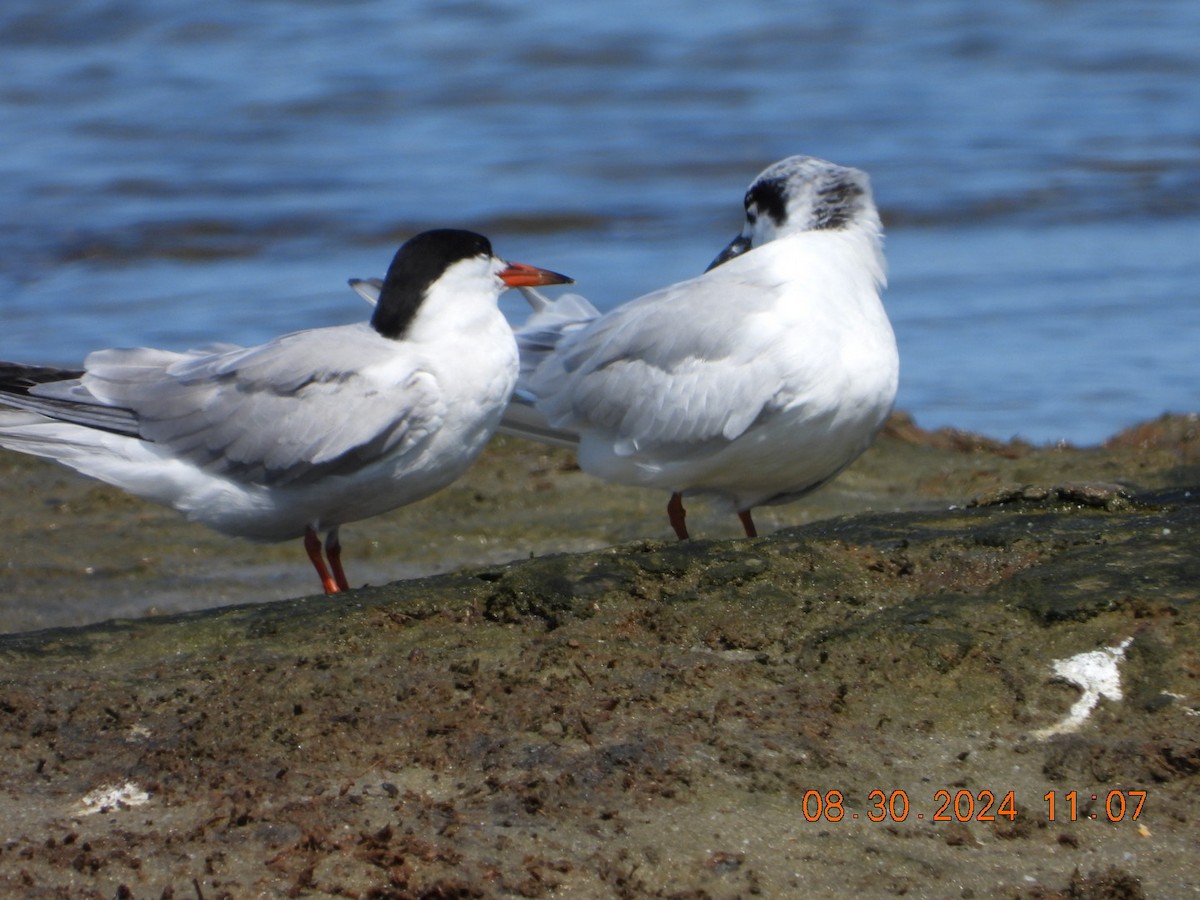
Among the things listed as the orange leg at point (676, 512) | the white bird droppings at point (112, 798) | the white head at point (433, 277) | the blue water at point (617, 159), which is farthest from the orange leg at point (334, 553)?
the blue water at point (617, 159)

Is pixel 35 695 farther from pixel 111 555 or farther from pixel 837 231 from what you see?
pixel 837 231

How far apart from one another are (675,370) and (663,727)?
2.21 m

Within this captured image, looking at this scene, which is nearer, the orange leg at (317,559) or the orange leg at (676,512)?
the orange leg at (317,559)

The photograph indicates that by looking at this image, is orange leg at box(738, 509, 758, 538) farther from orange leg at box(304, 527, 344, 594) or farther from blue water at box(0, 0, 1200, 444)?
blue water at box(0, 0, 1200, 444)

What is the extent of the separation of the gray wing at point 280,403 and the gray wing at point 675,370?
756mm

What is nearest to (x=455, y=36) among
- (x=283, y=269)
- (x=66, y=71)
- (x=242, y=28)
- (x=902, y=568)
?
(x=242, y=28)

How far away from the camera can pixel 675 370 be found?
17.2 feet

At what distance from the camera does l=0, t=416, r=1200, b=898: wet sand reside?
109 inches

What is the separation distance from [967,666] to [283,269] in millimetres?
9343

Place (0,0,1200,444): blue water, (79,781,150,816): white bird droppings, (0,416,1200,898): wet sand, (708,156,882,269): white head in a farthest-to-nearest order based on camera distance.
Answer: (0,0,1200,444): blue water → (708,156,882,269): white head → (79,781,150,816): white bird droppings → (0,416,1200,898): wet sand

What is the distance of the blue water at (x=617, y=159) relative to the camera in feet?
32.5

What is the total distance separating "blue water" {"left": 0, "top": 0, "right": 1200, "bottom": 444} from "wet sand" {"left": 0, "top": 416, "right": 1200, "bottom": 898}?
4398 millimetres

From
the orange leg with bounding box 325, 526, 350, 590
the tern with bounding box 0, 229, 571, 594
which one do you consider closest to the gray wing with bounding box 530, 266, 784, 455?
the tern with bounding box 0, 229, 571, 594

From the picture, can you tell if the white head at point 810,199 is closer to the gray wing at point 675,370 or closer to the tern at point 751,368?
the tern at point 751,368
